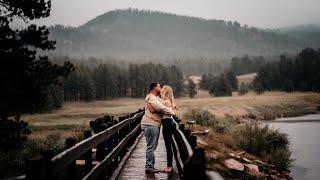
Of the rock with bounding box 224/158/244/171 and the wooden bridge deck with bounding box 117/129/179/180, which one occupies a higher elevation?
the wooden bridge deck with bounding box 117/129/179/180

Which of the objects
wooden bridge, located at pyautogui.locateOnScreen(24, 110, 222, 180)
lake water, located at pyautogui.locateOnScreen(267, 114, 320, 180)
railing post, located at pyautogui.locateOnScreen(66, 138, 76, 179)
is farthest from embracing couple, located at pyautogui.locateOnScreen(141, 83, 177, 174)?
lake water, located at pyautogui.locateOnScreen(267, 114, 320, 180)

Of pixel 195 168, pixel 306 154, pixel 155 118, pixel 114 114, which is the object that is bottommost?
pixel 306 154

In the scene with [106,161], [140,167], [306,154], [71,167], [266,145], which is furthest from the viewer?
[306,154]

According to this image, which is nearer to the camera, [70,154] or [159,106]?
[70,154]

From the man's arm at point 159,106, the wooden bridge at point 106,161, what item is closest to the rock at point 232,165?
the wooden bridge at point 106,161

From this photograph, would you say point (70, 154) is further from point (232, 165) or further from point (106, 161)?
point (232, 165)

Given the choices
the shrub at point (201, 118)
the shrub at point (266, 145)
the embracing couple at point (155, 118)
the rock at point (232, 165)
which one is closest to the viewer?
the embracing couple at point (155, 118)

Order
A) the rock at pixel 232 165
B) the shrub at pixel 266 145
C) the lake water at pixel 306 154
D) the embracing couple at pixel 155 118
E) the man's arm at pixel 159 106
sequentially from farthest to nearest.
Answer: the lake water at pixel 306 154, the shrub at pixel 266 145, the rock at pixel 232 165, the embracing couple at pixel 155 118, the man's arm at pixel 159 106

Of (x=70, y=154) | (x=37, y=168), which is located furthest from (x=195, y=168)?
(x=70, y=154)

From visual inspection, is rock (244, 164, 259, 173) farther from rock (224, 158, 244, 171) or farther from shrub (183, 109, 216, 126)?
shrub (183, 109, 216, 126)

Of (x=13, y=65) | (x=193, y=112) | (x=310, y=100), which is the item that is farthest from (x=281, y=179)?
(x=310, y=100)

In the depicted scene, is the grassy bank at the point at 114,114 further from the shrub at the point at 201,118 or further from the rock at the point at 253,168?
the rock at the point at 253,168

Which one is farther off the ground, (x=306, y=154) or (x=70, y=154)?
(x=70, y=154)

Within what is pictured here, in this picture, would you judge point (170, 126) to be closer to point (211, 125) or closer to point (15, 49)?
point (15, 49)
